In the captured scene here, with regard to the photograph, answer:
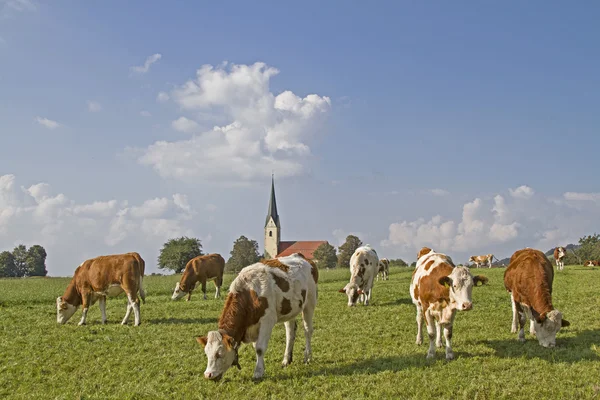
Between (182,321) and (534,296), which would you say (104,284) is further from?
(534,296)

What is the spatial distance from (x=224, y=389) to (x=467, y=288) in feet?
17.6

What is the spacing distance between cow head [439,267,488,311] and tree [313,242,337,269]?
113m

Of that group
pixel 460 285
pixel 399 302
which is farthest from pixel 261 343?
pixel 399 302

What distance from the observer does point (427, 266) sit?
11734 millimetres

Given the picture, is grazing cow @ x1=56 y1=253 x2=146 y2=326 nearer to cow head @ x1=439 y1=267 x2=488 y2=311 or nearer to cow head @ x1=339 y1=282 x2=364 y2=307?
cow head @ x1=339 y1=282 x2=364 y2=307

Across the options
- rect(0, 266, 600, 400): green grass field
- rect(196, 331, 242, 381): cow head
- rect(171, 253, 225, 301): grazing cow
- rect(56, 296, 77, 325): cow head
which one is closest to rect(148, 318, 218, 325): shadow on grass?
rect(0, 266, 600, 400): green grass field

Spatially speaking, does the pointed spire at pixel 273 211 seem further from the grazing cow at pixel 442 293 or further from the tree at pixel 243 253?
the grazing cow at pixel 442 293

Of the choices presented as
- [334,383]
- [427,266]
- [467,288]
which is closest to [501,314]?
[427,266]

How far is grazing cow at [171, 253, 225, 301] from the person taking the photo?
2606 centimetres

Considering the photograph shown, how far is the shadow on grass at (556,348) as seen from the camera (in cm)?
1048

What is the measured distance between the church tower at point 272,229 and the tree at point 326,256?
3028 centimetres

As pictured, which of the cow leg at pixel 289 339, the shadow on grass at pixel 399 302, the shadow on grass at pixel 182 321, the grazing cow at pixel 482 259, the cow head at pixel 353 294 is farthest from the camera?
the grazing cow at pixel 482 259

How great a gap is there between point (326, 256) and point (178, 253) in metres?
39.0

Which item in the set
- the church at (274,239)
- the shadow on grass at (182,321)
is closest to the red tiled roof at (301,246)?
the church at (274,239)
